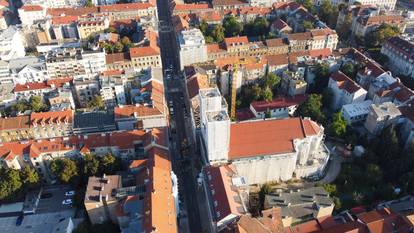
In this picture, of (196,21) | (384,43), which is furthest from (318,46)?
(196,21)

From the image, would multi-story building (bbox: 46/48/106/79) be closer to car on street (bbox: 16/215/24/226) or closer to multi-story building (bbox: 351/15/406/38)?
car on street (bbox: 16/215/24/226)

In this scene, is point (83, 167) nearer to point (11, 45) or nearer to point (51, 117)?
point (51, 117)

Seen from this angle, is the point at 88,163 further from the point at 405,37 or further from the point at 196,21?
the point at 405,37

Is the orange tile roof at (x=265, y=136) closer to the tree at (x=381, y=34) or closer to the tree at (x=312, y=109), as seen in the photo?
the tree at (x=312, y=109)

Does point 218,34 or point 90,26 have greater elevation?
point 90,26

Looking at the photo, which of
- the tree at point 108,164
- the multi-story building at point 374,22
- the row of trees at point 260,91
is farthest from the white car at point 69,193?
the multi-story building at point 374,22

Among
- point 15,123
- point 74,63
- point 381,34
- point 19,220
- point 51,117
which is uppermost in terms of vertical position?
point 381,34

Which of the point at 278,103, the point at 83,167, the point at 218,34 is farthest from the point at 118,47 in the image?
the point at 278,103
